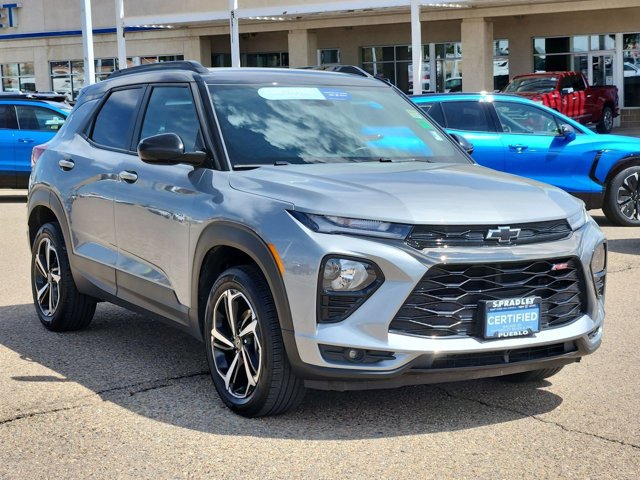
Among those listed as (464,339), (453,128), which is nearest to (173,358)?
(464,339)

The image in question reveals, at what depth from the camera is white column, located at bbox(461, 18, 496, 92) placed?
3438 cm

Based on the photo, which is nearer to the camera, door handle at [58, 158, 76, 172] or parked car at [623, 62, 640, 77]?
door handle at [58, 158, 76, 172]

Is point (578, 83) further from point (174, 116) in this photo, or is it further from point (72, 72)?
point (174, 116)

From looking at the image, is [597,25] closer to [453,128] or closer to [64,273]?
[453,128]

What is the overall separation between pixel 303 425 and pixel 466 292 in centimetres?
104

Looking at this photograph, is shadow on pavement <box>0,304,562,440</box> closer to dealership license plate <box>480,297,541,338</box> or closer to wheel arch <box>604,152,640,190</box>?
dealership license plate <box>480,297,541,338</box>

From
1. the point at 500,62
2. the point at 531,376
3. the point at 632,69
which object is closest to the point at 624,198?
the point at 531,376

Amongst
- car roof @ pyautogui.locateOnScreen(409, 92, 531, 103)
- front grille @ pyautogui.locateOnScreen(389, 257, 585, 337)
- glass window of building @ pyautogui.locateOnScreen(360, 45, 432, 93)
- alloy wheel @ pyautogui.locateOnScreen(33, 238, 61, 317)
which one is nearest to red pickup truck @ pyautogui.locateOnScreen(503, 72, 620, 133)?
glass window of building @ pyautogui.locateOnScreen(360, 45, 432, 93)

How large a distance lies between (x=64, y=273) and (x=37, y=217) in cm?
75

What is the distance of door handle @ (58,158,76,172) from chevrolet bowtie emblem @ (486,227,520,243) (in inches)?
131

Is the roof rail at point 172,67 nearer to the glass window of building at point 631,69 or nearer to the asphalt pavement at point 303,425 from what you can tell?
the asphalt pavement at point 303,425

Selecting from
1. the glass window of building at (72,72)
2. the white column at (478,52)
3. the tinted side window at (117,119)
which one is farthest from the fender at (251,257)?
the glass window of building at (72,72)

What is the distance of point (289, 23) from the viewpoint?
38.8 metres

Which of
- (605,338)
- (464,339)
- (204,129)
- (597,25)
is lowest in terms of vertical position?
(605,338)
